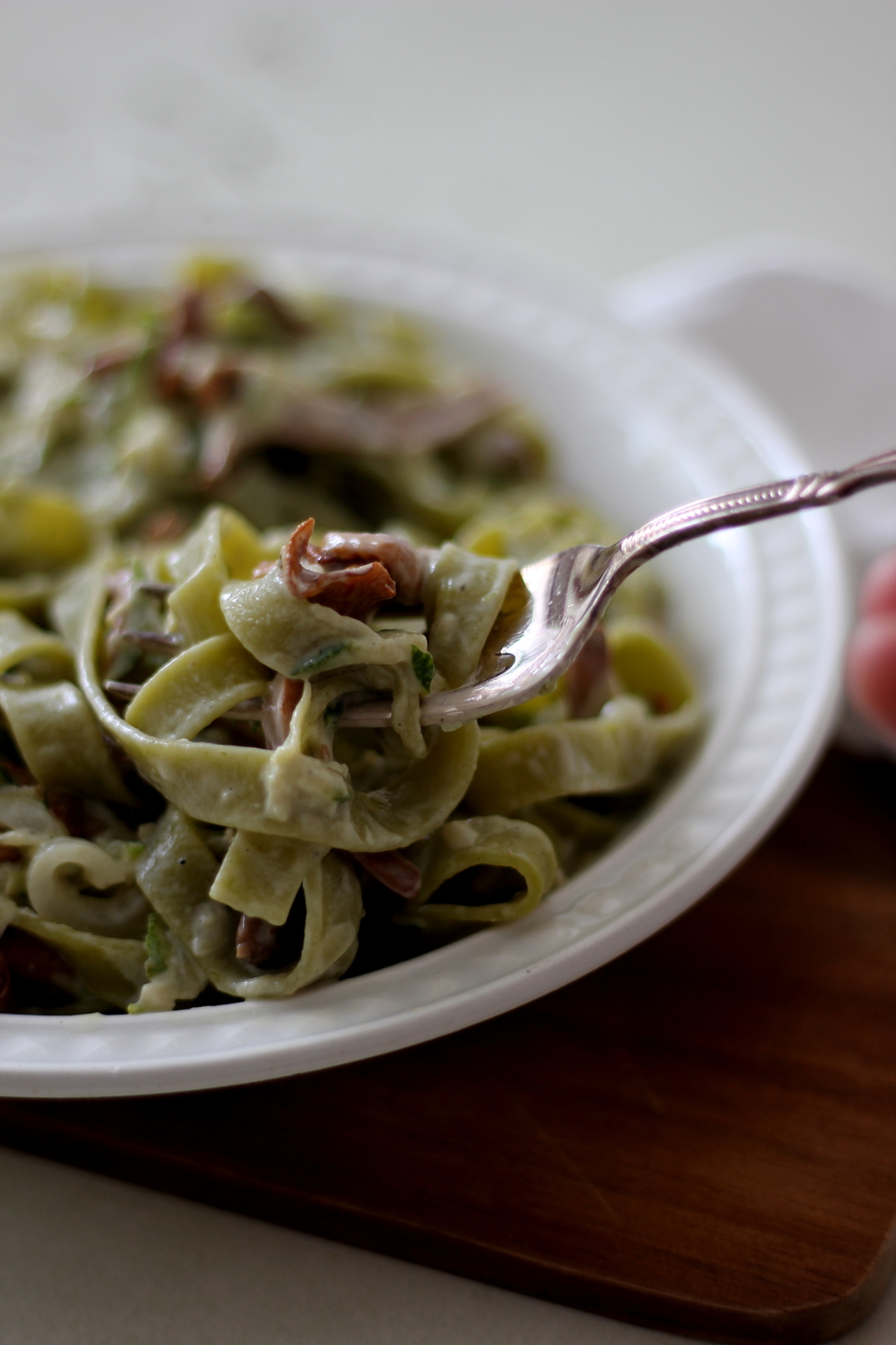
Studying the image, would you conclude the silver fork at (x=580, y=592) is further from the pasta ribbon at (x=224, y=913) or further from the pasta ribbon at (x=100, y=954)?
the pasta ribbon at (x=100, y=954)

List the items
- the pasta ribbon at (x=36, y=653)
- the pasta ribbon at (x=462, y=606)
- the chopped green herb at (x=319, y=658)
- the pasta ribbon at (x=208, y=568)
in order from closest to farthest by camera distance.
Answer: the chopped green herb at (x=319, y=658), the pasta ribbon at (x=462, y=606), the pasta ribbon at (x=208, y=568), the pasta ribbon at (x=36, y=653)

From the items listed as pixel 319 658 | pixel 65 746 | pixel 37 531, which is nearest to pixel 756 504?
pixel 319 658

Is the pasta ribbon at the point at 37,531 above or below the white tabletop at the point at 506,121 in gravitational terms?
below

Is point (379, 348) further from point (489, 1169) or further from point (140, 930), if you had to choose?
point (489, 1169)

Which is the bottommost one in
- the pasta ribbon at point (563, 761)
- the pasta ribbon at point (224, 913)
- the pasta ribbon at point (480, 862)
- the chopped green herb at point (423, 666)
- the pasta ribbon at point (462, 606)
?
the pasta ribbon at point (224, 913)

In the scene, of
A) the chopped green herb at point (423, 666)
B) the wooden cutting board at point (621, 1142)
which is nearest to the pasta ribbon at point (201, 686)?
the chopped green herb at point (423, 666)

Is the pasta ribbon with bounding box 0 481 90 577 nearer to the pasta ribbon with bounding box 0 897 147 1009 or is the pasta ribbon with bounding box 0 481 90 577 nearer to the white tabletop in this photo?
the pasta ribbon with bounding box 0 897 147 1009

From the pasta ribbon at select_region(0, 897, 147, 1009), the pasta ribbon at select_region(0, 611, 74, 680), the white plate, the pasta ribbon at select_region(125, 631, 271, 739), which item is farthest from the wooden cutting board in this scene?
the pasta ribbon at select_region(0, 611, 74, 680)

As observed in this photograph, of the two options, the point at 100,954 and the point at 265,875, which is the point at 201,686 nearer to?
the point at 265,875
